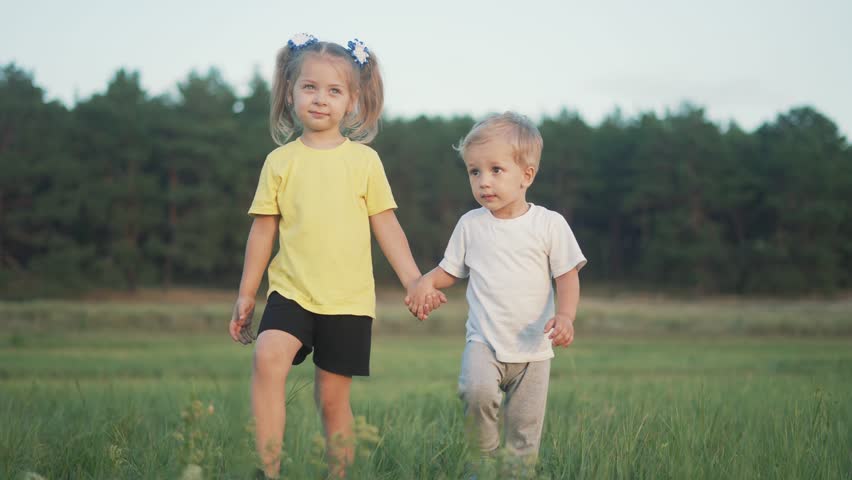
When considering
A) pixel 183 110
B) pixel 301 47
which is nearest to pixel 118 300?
pixel 183 110

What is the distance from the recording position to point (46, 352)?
717 inches

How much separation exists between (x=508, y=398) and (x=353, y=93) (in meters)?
1.42

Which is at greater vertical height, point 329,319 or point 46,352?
point 329,319

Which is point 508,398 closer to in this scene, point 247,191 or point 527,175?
point 527,175

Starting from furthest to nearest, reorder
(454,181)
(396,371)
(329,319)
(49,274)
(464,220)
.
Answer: (454,181) < (49,274) < (396,371) < (464,220) < (329,319)

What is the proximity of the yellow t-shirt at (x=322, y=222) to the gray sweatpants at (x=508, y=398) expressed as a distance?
0.46 m

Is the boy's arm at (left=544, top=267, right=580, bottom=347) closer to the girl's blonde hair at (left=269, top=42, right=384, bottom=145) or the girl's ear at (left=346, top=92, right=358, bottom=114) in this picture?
the girl's blonde hair at (left=269, top=42, right=384, bottom=145)

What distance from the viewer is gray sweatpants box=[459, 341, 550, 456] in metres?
3.28

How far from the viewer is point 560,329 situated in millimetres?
3186

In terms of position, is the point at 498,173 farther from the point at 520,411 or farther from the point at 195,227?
the point at 195,227

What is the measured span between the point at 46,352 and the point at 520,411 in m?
17.3

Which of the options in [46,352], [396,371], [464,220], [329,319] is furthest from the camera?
[46,352]

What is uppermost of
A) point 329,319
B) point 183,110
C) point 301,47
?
point 183,110

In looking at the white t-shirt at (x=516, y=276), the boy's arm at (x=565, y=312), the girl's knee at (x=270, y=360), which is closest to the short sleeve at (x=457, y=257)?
the white t-shirt at (x=516, y=276)
